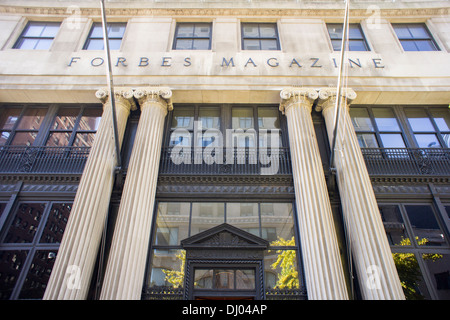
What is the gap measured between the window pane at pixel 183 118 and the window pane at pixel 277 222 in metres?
4.41

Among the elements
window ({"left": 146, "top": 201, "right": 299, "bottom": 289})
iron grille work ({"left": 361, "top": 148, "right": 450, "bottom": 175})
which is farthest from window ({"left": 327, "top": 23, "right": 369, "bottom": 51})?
window ({"left": 146, "top": 201, "right": 299, "bottom": 289})

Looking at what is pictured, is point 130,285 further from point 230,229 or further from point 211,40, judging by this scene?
point 211,40

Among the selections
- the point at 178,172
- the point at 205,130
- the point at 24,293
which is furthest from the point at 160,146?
the point at 24,293

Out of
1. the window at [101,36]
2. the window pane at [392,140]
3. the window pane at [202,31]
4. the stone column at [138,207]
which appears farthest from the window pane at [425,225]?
the window at [101,36]

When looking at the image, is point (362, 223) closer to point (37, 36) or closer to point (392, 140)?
point (392, 140)

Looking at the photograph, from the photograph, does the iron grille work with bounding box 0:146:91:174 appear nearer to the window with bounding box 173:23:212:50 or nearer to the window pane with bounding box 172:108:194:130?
the window pane with bounding box 172:108:194:130

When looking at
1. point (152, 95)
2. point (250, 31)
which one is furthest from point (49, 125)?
point (250, 31)

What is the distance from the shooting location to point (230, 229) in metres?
8.83

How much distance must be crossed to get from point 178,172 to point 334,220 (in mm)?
5461

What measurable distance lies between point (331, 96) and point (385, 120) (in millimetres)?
2784

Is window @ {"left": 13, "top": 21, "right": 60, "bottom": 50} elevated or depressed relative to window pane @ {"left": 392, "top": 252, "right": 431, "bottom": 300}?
elevated

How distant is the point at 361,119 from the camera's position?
1147 centimetres

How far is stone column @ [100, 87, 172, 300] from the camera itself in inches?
287

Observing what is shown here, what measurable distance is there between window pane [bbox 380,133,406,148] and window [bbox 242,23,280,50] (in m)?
5.81
